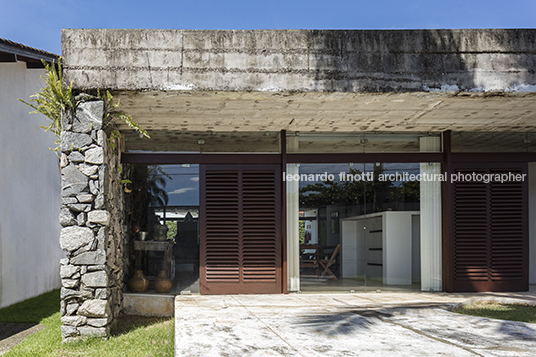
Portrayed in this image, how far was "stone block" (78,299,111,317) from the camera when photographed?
5547 millimetres

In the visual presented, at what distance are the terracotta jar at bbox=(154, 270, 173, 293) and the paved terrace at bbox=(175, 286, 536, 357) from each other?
71 centimetres

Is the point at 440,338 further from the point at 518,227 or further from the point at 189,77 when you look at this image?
the point at 518,227

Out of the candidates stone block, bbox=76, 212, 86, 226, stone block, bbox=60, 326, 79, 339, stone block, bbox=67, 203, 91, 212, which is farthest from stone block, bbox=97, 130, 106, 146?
stone block, bbox=60, 326, 79, 339

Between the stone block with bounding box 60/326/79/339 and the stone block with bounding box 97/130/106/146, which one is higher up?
the stone block with bounding box 97/130/106/146

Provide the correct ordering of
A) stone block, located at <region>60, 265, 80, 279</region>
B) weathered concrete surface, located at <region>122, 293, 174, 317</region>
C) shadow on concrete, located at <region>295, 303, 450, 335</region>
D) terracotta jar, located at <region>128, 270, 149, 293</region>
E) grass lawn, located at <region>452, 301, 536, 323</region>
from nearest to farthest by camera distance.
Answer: shadow on concrete, located at <region>295, 303, 450, 335</region> < stone block, located at <region>60, 265, 80, 279</region> < grass lawn, located at <region>452, 301, 536, 323</region> < weathered concrete surface, located at <region>122, 293, 174, 317</region> < terracotta jar, located at <region>128, 270, 149, 293</region>

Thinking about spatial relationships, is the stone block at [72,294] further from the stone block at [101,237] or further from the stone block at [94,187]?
the stone block at [94,187]

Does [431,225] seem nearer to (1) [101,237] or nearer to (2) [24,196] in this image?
(1) [101,237]

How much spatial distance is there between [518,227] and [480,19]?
25167mm

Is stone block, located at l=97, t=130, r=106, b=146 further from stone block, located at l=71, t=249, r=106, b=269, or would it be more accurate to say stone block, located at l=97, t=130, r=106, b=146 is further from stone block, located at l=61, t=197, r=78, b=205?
stone block, located at l=71, t=249, r=106, b=269

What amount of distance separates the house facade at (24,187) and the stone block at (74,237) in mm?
4062

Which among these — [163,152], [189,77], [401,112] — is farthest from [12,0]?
[401,112]

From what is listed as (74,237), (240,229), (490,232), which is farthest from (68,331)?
(490,232)

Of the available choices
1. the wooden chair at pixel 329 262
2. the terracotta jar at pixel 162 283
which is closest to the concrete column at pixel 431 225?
the wooden chair at pixel 329 262

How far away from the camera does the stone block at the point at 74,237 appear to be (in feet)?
18.1
